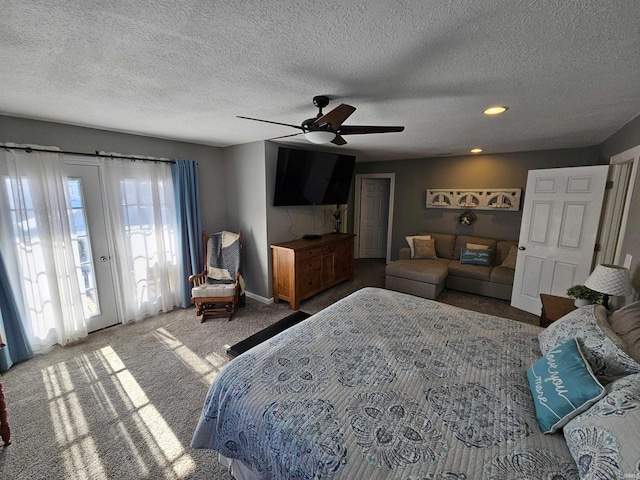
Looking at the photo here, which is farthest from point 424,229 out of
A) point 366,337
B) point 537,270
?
point 366,337

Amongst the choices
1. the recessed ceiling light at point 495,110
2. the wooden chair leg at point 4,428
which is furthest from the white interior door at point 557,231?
the wooden chair leg at point 4,428

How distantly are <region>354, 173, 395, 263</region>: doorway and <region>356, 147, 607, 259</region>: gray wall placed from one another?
37cm

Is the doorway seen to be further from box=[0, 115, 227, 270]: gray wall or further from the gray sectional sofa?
box=[0, 115, 227, 270]: gray wall

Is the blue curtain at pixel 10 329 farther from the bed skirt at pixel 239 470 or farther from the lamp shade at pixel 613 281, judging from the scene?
the lamp shade at pixel 613 281

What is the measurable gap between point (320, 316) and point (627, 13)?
215 cm

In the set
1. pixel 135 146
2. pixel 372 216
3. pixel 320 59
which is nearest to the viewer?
pixel 320 59

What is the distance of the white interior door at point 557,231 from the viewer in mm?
2982

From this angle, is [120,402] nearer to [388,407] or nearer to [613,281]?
[388,407]

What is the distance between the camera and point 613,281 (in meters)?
1.96

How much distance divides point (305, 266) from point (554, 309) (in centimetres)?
Result: 276

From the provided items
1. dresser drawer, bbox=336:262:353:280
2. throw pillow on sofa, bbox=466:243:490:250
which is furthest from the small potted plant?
dresser drawer, bbox=336:262:353:280

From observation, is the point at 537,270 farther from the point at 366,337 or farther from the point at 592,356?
the point at 366,337

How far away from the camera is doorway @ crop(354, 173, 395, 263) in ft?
20.3

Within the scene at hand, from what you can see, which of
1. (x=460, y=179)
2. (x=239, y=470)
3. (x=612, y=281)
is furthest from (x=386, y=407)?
(x=460, y=179)
